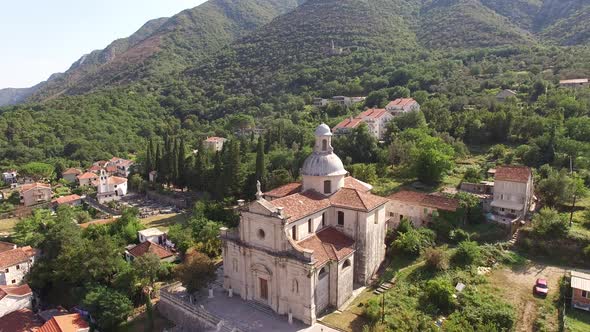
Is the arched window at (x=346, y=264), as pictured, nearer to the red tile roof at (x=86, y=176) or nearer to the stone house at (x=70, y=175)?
the red tile roof at (x=86, y=176)

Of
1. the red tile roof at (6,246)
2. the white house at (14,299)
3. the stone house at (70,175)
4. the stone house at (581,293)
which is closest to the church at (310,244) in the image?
the stone house at (581,293)

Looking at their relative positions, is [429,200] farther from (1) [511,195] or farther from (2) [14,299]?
(2) [14,299]

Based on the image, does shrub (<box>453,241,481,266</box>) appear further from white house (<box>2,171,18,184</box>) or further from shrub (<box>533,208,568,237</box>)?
white house (<box>2,171,18,184</box>)

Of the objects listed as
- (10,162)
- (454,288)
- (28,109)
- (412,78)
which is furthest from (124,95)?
(454,288)

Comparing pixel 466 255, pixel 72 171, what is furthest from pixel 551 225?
pixel 72 171

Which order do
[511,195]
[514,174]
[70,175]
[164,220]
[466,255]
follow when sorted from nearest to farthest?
[466,255] → [511,195] → [514,174] → [164,220] → [70,175]

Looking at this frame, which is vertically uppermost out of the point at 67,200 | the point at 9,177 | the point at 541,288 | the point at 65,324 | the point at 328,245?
the point at 328,245
